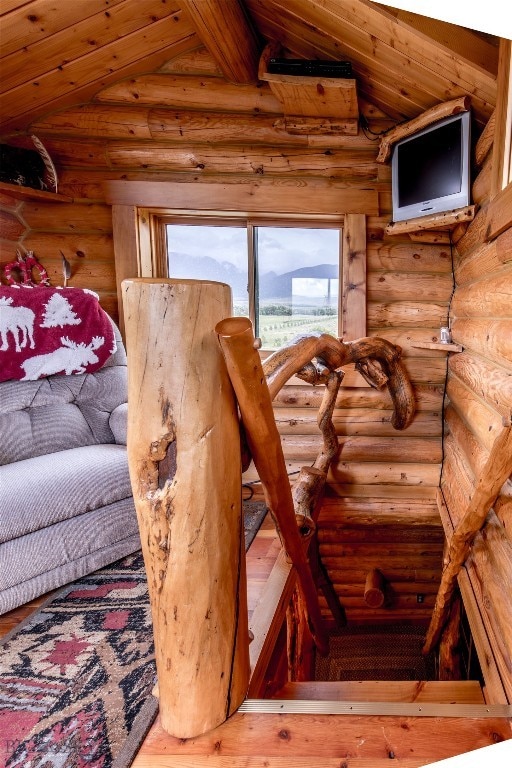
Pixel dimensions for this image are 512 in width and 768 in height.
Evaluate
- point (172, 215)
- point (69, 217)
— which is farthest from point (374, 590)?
point (69, 217)

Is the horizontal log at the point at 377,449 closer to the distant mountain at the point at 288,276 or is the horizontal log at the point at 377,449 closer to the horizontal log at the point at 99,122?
the distant mountain at the point at 288,276

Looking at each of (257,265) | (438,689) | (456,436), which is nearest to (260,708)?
(438,689)

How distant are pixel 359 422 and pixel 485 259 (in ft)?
4.49

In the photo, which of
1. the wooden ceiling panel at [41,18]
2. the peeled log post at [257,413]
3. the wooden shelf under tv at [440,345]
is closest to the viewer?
the peeled log post at [257,413]

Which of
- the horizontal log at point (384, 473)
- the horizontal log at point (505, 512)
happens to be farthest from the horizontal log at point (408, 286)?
the horizontal log at point (505, 512)

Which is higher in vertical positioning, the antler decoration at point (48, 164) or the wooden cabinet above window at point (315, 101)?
the wooden cabinet above window at point (315, 101)

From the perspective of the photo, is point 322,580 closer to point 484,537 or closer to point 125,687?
point 484,537

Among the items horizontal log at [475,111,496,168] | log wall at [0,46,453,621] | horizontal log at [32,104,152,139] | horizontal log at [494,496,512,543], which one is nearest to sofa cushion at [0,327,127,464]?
log wall at [0,46,453,621]

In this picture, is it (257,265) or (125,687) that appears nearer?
(125,687)

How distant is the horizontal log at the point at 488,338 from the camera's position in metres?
1.67

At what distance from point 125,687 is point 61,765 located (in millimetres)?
251

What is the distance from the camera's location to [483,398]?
2.01 m

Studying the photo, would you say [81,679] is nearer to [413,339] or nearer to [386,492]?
[386,492]

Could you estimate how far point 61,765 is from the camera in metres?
1.02
